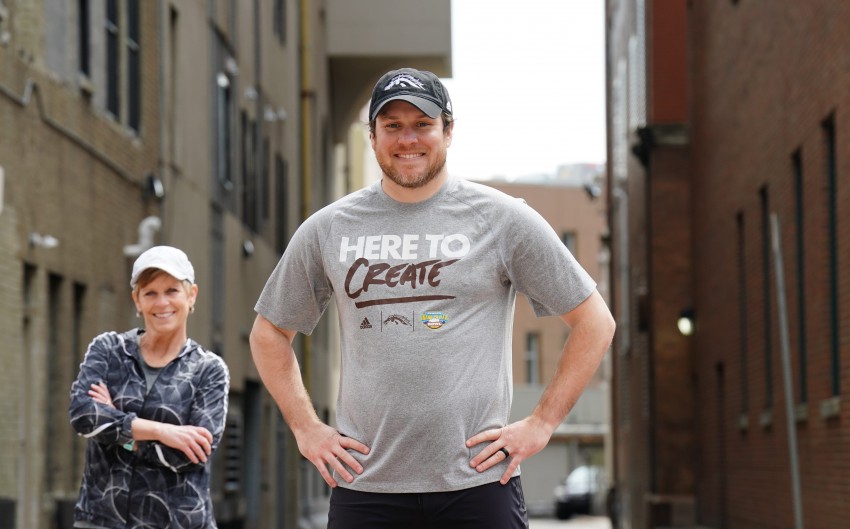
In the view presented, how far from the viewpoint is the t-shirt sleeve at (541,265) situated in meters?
4.63

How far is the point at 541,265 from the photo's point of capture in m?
4.64

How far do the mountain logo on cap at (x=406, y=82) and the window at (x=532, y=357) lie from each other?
70.8 metres

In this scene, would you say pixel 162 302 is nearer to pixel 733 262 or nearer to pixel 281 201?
pixel 733 262

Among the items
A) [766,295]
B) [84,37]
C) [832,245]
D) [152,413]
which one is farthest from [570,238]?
[152,413]

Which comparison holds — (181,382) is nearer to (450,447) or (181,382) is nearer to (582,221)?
(450,447)

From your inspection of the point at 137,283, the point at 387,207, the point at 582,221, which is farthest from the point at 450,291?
the point at 582,221

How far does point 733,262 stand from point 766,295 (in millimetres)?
3356

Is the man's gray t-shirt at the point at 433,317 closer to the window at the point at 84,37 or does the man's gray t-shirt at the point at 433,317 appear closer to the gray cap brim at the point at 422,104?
the gray cap brim at the point at 422,104

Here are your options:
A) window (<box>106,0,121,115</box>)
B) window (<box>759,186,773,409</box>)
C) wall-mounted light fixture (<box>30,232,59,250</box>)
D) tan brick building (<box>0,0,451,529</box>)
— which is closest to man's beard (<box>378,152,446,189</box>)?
tan brick building (<box>0,0,451,529</box>)

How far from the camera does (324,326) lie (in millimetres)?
36438

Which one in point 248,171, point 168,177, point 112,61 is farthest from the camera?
point 248,171

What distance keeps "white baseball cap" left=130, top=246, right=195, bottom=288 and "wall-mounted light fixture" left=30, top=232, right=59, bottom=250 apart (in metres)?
8.13

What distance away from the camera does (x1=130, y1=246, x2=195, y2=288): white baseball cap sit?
19.7ft

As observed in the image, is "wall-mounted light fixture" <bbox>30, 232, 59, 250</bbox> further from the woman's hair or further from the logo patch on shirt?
the logo patch on shirt
